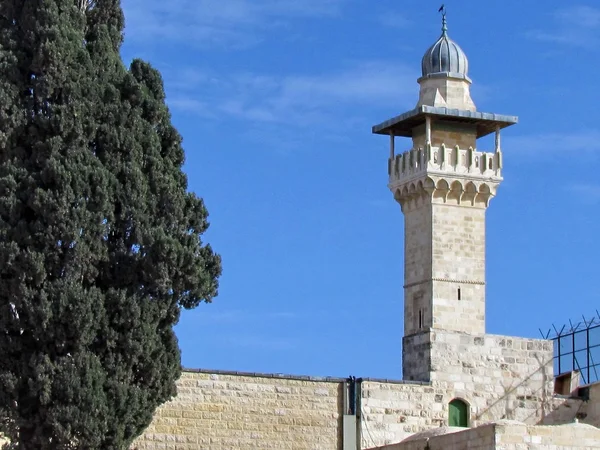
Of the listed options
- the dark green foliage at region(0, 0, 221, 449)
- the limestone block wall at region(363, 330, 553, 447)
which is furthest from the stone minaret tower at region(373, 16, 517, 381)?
the dark green foliage at region(0, 0, 221, 449)

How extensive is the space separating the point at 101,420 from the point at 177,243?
3.06 metres

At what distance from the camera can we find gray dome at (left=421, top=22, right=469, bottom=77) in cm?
3319

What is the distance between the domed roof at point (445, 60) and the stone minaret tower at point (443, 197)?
2cm

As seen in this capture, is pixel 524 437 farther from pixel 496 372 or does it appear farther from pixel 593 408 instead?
pixel 593 408

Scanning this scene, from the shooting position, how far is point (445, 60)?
33.2m

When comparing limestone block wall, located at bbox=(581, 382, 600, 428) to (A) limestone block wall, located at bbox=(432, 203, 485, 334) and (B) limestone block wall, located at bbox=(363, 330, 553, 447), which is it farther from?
(A) limestone block wall, located at bbox=(432, 203, 485, 334)

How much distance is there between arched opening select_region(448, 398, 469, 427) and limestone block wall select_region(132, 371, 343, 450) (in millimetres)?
2712

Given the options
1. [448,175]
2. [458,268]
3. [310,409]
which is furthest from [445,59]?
[310,409]

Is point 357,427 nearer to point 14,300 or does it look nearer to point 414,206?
point 414,206

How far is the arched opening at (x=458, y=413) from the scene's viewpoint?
98.4 ft

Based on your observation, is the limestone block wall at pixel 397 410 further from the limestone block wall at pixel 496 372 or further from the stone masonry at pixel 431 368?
the limestone block wall at pixel 496 372

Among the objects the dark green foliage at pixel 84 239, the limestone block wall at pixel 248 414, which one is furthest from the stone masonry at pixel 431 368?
the dark green foliage at pixel 84 239

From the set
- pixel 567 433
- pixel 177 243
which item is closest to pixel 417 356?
pixel 567 433

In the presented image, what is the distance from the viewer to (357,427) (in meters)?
28.5
